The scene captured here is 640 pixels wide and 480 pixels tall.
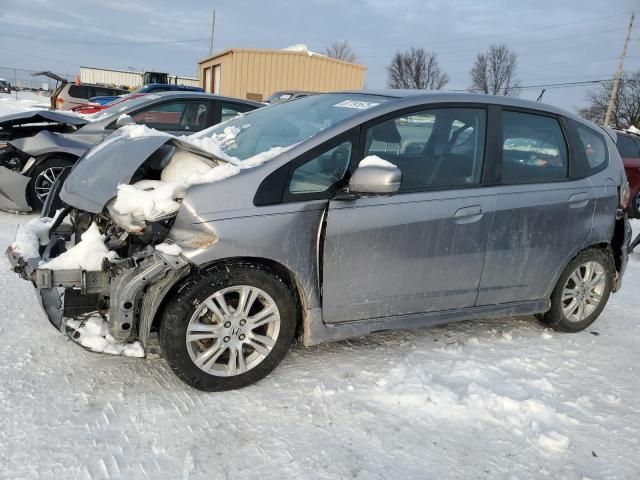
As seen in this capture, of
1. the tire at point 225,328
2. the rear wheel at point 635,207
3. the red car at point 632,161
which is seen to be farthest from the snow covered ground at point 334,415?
the rear wheel at point 635,207

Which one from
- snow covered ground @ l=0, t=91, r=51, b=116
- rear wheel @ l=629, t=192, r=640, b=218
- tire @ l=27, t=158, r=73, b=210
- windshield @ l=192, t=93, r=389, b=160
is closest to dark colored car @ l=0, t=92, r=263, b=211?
tire @ l=27, t=158, r=73, b=210

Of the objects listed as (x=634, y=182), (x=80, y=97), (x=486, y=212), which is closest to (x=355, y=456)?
(x=486, y=212)

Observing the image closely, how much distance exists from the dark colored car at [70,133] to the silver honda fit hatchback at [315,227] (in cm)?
337

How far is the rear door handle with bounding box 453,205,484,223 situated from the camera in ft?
11.2

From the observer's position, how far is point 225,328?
2.96 meters

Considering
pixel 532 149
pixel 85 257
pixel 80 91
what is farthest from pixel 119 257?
pixel 80 91

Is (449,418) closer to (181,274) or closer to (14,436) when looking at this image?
(181,274)

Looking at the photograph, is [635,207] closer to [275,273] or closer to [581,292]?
[581,292]

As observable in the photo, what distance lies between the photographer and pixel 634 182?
1048 cm

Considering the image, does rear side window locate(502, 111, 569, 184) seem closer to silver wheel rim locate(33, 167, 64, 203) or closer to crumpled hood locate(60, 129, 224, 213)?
crumpled hood locate(60, 129, 224, 213)

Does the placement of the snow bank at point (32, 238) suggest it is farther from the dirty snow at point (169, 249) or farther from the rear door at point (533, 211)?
the rear door at point (533, 211)

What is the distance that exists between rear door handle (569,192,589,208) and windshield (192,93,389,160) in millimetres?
1555

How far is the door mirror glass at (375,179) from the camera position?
2961 mm

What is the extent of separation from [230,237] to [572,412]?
2.13m
